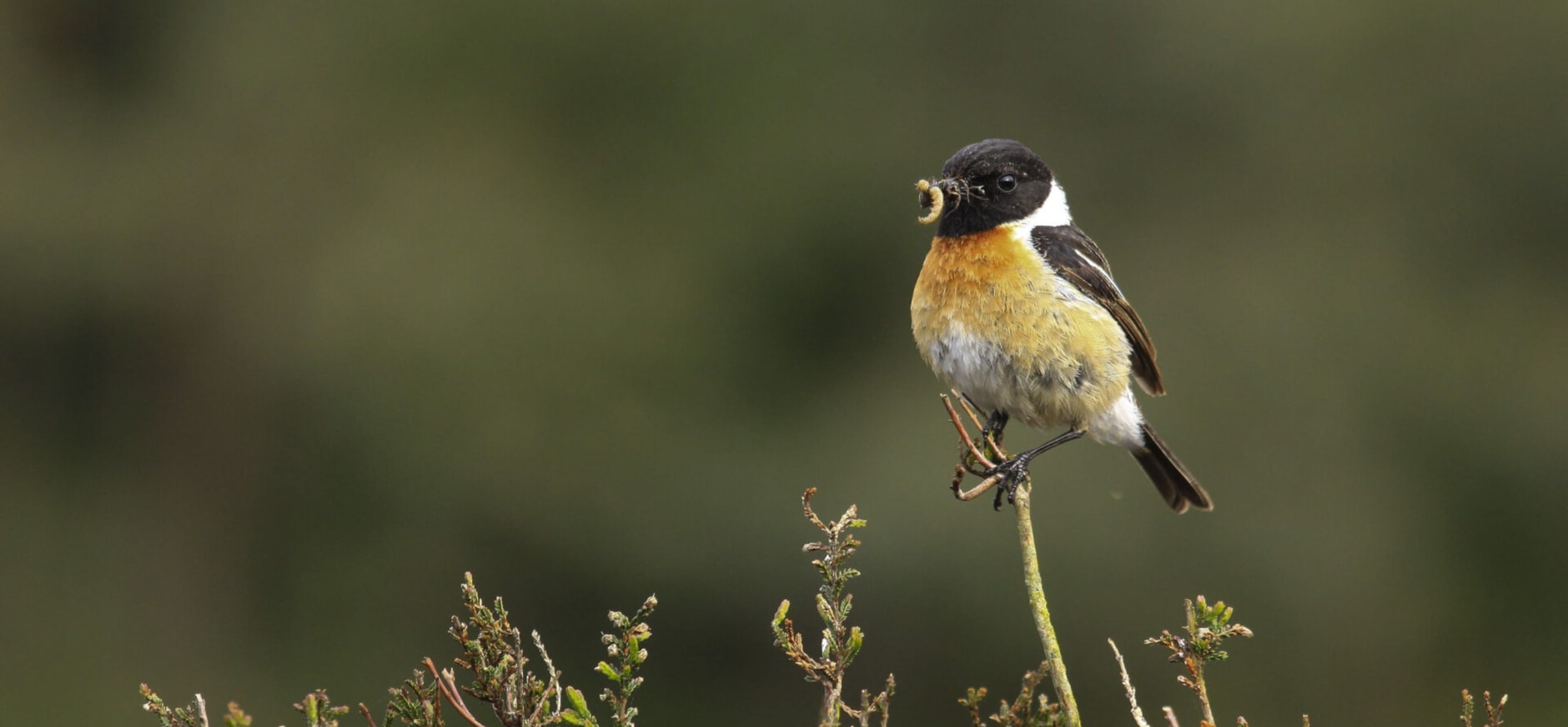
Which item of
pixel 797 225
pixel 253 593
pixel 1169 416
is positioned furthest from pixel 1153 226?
pixel 253 593

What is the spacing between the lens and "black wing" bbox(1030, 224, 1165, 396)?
17.4 ft

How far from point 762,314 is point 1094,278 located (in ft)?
24.7

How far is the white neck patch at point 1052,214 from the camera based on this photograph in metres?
5.49

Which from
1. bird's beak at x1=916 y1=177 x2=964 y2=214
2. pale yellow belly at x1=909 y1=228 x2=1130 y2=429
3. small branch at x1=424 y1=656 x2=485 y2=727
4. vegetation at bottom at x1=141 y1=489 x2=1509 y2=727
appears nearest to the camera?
small branch at x1=424 y1=656 x2=485 y2=727

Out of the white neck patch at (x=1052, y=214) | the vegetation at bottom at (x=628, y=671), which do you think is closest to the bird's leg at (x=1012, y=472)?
the vegetation at bottom at (x=628, y=671)

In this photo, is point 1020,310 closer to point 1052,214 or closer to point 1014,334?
point 1014,334

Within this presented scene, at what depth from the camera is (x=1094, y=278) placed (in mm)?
5371

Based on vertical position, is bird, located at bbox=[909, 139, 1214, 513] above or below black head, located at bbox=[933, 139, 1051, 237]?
below

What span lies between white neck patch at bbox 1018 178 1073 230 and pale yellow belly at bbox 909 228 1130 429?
19 cm

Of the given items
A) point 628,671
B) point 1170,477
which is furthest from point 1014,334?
point 628,671

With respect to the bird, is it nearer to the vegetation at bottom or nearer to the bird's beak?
the bird's beak

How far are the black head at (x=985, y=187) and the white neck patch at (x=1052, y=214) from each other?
0.12ft

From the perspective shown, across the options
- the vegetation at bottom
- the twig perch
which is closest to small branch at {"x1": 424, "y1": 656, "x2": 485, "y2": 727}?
the vegetation at bottom

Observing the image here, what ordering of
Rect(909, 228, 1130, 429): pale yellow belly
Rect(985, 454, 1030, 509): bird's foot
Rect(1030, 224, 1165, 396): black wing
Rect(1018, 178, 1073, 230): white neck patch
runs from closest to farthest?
Rect(985, 454, 1030, 509): bird's foot
Rect(909, 228, 1130, 429): pale yellow belly
Rect(1030, 224, 1165, 396): black wing
Rect(1018, 178, 1073, 230): white neck patch
